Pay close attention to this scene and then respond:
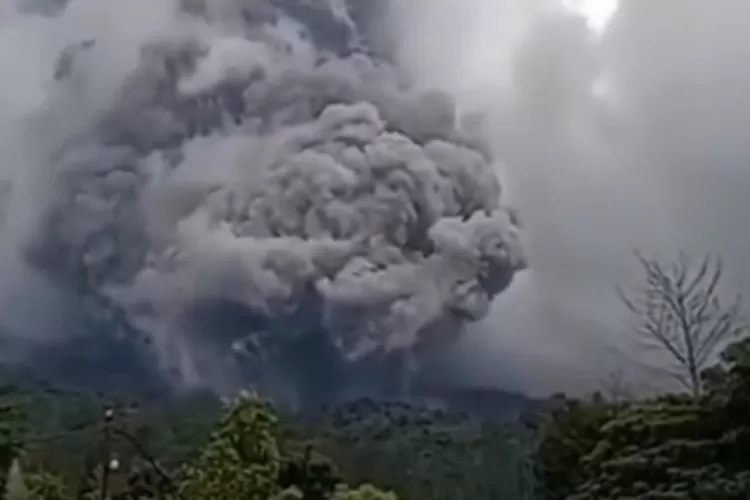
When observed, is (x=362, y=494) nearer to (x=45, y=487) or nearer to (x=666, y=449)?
(x=666, y=449)

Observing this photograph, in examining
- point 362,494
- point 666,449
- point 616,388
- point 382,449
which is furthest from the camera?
point 382,449

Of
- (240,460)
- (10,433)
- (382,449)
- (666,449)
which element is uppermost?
(10,433)

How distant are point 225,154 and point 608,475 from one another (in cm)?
323

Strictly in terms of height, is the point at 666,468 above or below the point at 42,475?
below

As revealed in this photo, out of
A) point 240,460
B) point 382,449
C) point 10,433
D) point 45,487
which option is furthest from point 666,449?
point 10,433

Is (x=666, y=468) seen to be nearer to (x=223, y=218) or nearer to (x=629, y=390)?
(x=629, y=390)

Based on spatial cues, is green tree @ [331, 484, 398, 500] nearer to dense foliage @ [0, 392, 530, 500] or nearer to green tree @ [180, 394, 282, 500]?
dense foliage @ [0, 392, 530, 500]

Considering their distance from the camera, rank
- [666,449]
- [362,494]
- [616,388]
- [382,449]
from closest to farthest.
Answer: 1. [666,449]
2. [362,494]
3. [616,388]
4. [382,449]

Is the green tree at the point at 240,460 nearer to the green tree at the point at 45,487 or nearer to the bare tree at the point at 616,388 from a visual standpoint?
the green tree at the point at 45,487

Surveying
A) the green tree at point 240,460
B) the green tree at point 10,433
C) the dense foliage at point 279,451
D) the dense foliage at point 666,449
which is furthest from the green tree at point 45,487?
the dense foliage at point 666,449

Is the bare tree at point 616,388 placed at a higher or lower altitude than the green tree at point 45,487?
higher

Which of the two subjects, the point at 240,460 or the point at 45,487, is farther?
the point at 45,487

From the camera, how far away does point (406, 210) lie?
8.55 meters

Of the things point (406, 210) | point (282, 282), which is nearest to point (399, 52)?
point (406, 210)
